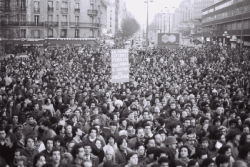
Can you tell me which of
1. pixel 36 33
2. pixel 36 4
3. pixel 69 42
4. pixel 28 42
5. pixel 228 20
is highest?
pixel 36 4

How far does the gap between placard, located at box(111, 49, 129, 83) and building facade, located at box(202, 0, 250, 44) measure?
1642 inches

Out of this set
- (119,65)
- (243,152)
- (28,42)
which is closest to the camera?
(243,152)

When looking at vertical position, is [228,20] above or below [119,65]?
above

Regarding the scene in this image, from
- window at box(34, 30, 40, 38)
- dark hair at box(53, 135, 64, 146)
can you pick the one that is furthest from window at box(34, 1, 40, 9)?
dark hair at box(53, 135, 64, 146)

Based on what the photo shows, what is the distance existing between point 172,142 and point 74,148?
202cm

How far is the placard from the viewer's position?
1550 cm

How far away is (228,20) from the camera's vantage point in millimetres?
76062

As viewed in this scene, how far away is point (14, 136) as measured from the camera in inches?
330

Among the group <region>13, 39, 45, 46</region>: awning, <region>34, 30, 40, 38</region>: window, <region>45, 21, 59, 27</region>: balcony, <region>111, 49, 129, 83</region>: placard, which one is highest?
<region>45, 21, 59, 27</region>: balcony

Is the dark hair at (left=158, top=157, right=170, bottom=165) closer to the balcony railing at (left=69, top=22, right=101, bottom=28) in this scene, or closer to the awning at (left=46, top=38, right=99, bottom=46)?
the awning at (left=46, top=38, right=99, bottom=46)

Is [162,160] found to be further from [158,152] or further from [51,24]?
[51,24]

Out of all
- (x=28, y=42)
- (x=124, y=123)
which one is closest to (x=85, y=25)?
(x=28, y=42)

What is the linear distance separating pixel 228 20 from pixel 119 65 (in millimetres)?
63986

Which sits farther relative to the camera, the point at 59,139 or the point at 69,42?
the point at 69,42
